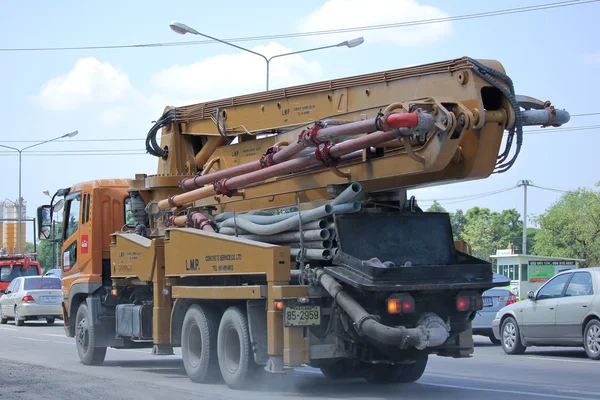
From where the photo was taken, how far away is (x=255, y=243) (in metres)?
11.1

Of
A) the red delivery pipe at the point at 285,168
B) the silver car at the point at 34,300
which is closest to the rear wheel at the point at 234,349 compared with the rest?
the red delivery pipe at the point at 285,168

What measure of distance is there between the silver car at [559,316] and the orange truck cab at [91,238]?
7378mm

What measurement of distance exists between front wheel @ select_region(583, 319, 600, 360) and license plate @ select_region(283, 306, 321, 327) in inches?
279

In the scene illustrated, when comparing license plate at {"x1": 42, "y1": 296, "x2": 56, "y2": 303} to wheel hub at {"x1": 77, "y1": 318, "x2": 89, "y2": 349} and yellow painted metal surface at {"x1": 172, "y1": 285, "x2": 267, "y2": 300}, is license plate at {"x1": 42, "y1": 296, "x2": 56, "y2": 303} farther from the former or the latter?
yellow painted metal surface at {"x1": 172, "y1": 285, "x2": 267, "y2": 300}

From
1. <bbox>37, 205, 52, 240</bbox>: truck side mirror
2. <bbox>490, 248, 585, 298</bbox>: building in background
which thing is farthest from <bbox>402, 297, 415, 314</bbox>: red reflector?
<bbox>490, 248, 585, 298</bbox>: building in background

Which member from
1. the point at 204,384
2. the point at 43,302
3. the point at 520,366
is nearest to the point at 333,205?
the point at 204,384

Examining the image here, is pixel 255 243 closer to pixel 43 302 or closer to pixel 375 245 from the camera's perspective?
pixel 375 245

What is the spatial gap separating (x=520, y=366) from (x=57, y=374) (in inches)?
282

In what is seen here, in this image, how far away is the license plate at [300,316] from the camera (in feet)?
35.0

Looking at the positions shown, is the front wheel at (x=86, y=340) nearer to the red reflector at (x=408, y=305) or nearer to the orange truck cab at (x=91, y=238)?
the orange truck cab at (x=91, y=238)

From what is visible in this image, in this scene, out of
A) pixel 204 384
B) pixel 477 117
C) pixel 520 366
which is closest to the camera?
pixel 477 117

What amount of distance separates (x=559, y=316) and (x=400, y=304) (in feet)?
24.0

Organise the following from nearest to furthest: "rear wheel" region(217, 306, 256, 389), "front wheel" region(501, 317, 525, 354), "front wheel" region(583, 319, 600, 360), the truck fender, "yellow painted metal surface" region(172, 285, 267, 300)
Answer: "yellow painted metal surface" region(172, 285, 267, 300), "rear wheel" region(217, 306, 256, 389), the truck fender, "front wheel" region(583, 319, 600, 360), "front wheel" region(501, 317, 525, 354)

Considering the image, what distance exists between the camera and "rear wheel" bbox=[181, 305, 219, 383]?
40.5ft
